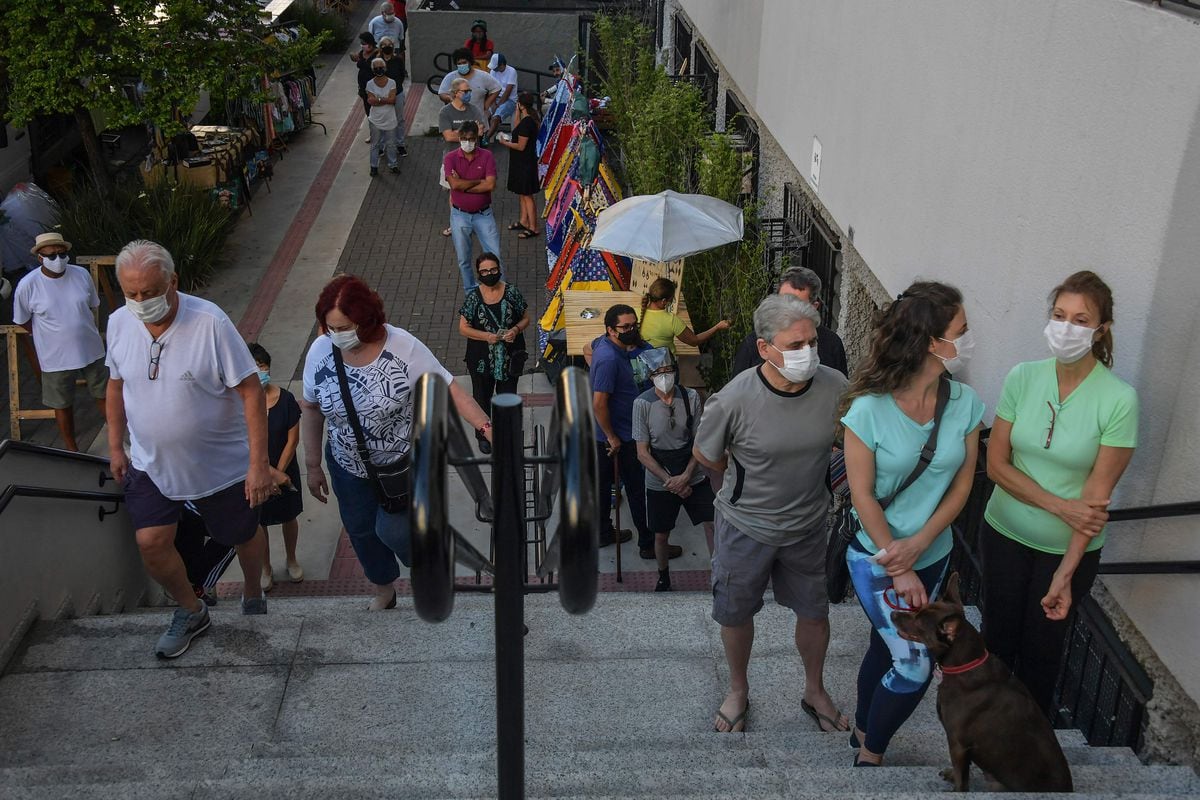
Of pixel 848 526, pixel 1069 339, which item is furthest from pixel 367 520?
pixel 1069 339

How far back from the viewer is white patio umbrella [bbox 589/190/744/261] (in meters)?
→ 8.19

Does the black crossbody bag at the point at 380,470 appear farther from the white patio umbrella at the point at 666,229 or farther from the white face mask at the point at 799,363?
the white patio umbrella at the point at 666,229

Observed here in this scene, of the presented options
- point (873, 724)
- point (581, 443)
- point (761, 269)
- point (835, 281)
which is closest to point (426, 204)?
point (761, 269)

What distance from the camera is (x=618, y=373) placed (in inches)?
245

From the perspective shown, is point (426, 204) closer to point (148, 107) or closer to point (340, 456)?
point (148, 107)

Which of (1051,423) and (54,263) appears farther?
(54,263)

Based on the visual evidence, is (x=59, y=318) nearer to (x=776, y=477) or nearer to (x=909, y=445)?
(x=776, y=477)

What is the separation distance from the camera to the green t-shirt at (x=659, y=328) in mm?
7109

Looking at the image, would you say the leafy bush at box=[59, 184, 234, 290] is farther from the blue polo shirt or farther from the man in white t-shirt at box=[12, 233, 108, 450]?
the blue polo shirt

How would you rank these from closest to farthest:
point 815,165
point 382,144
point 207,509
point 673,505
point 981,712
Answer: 1. point 981,712
2. point 207,509
3. point 673,505
4. point 815,165
5. point 382,144

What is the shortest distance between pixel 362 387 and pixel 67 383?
4608mm

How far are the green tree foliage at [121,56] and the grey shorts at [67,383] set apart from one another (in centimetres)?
382

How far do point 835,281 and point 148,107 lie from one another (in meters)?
7.26

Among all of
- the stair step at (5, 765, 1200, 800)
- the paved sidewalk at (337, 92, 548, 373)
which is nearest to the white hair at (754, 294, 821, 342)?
the stair step at (5, 765, 1200, 800)
